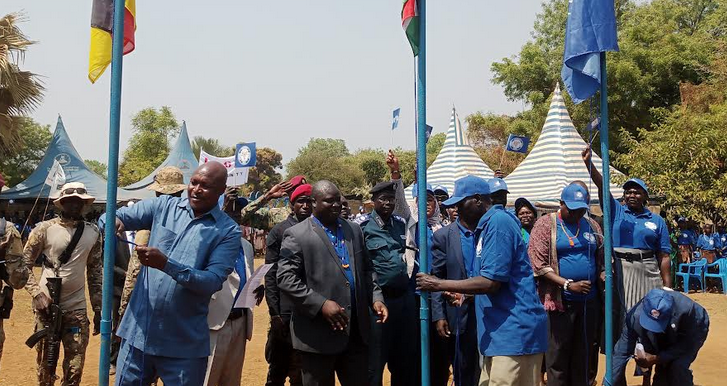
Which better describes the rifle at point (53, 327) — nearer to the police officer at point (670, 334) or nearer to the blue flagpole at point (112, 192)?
the blue flagpole at point (112, 192)

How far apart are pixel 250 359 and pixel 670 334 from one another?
16.5ft

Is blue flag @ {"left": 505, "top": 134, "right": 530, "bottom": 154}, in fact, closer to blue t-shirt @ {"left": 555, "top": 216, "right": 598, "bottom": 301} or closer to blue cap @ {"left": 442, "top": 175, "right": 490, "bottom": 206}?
blue t-shirt @ {"left": 555, "top": 216, "right": 598, "bottom": 301}

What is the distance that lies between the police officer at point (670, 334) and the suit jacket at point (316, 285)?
2.18m

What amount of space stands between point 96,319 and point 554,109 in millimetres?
12801

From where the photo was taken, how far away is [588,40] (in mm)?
5105

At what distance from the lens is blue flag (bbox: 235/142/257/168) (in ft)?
36.3

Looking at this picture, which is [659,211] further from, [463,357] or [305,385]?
[305,385]

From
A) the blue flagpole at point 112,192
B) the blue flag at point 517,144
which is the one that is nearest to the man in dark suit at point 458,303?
the blue flagpole at point 112,192

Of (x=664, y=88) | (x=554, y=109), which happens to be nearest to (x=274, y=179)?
(x=664, y=88)

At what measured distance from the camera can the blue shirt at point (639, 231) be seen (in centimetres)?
620

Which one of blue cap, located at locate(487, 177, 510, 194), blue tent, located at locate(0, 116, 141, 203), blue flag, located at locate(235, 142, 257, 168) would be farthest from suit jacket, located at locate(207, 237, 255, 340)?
blue tent, located at locate(0, 116, 141, 203)

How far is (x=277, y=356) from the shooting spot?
596 centimetres

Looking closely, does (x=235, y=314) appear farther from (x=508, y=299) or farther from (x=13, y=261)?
(x=508, y=299)

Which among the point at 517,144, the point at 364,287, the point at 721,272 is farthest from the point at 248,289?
the point at 721,272
